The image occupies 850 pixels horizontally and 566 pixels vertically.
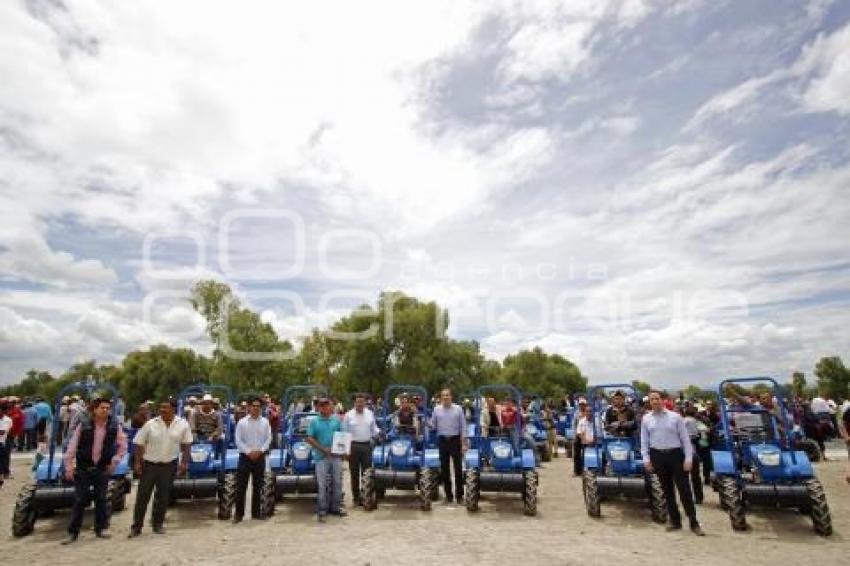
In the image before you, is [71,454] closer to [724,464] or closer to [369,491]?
[369,491]

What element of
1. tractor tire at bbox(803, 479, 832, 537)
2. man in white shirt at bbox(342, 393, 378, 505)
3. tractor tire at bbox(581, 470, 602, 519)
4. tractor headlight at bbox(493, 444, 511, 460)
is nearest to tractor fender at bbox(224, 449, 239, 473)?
man in white shirt at bbox(342, 393, 378, 505)

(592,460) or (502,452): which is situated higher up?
(502,452)

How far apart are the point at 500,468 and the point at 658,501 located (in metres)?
2.51

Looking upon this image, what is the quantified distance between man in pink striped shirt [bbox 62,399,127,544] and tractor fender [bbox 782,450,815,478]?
9494 millimetres

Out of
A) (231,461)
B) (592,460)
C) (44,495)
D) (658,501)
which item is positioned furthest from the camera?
(231,461)

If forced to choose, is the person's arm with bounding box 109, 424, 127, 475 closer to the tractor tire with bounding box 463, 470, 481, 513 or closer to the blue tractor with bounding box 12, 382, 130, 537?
the blue tractor with bounding box 12, 382, 130, 537

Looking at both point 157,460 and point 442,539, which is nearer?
point 442,539

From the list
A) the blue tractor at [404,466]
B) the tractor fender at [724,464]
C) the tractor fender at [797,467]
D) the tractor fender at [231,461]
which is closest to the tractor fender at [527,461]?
the blue tractor at [404,466]

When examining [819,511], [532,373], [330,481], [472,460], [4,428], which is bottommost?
[819,511]

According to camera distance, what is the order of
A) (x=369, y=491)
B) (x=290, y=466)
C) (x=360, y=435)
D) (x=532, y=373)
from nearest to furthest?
(x=369, y=491) < (x=360, y=435) < (x=290, y=466) < (x=532, y=373)

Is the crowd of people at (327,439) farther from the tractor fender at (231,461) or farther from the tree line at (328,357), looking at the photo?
the tree line at (328,357)

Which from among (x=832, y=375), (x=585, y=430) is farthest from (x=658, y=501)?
(x=832, y=375)

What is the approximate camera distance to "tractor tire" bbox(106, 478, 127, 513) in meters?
8.69

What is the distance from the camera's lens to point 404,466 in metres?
10.1
